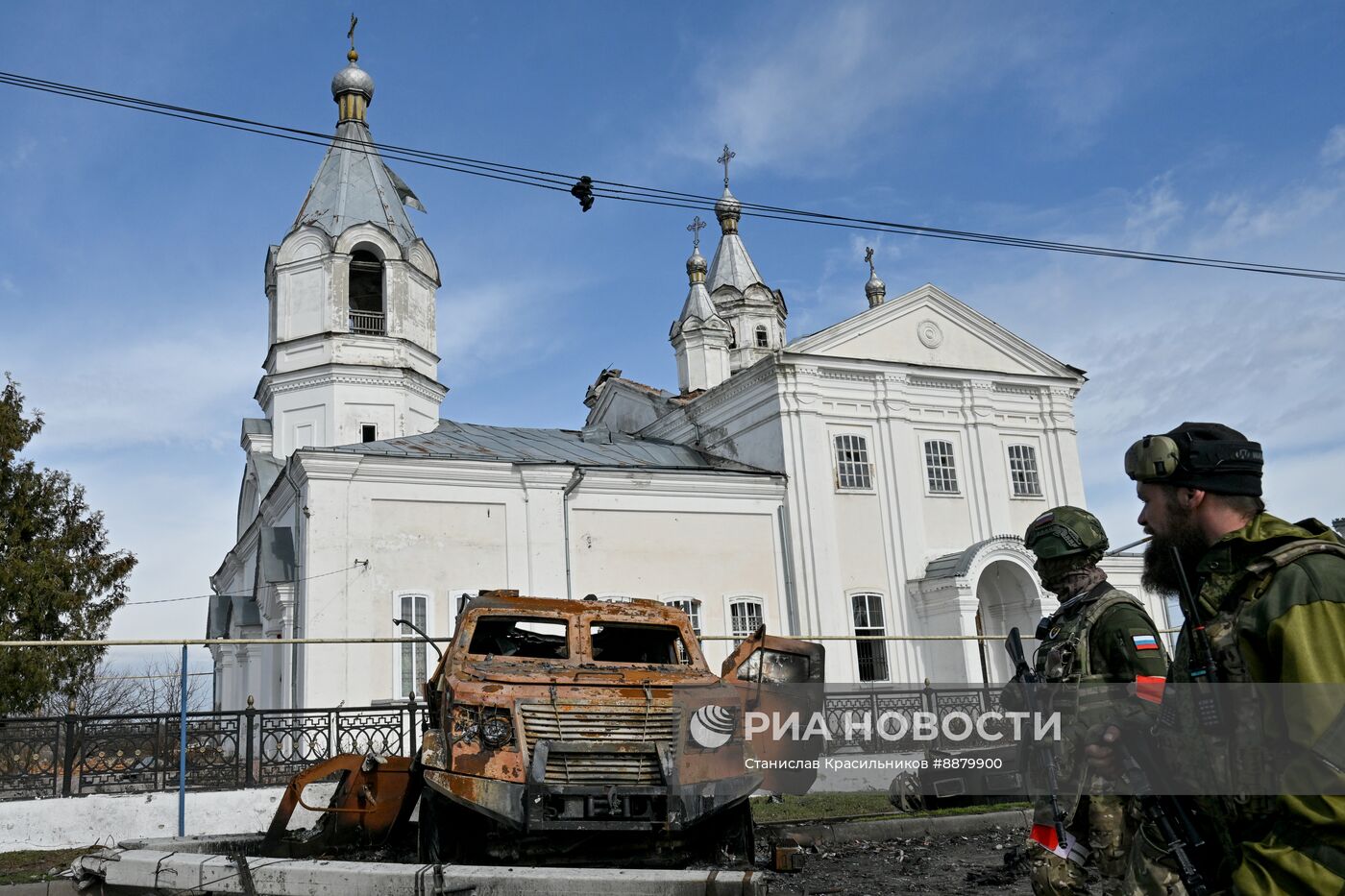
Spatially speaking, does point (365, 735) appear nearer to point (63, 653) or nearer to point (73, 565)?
point (63, 653)

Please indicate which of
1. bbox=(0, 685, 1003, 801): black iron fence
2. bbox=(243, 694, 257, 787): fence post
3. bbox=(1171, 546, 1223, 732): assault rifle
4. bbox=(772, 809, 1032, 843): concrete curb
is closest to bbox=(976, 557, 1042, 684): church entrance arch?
bbox=(0, 685, 1003, 801): black iron fence

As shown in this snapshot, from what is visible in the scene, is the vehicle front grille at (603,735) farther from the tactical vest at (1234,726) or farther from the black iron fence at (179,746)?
the black iron fence at (179,746)

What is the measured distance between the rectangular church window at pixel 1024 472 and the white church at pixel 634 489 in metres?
0.06

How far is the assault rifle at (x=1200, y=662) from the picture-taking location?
276 cm

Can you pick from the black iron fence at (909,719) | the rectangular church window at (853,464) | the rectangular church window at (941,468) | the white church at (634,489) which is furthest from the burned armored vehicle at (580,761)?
the rectangular church window at (941,468)

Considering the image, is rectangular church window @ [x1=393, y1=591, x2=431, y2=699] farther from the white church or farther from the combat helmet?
the combat helmet

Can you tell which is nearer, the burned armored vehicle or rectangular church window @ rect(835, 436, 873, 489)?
the burned armored vehicle

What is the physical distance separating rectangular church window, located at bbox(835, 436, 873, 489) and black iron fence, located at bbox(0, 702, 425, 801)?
585 inches

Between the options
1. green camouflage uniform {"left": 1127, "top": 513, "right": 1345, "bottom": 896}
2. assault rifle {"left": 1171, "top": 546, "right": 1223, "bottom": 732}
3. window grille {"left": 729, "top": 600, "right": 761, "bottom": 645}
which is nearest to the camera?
green camouflage uniform {"left": 1127, "top": 513, "right": 1345, "bottom": 896}

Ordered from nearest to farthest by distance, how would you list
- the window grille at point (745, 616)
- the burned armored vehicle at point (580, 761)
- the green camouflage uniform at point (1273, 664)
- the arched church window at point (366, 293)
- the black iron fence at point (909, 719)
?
the green camouflage uniform at point (1273, 664) < the burned armored vehicle at point (580, 761) < the black iron fence at point (909, 719) < the window grille at point (745, 616) < the arched church window at point (366, 293)

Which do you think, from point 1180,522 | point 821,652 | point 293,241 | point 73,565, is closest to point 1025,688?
point 1180,522

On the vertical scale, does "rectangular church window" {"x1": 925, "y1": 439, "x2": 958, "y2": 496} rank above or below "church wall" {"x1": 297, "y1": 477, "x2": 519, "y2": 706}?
above

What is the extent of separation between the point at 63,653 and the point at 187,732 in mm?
8306

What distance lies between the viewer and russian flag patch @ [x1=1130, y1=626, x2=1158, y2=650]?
14.6 ft
